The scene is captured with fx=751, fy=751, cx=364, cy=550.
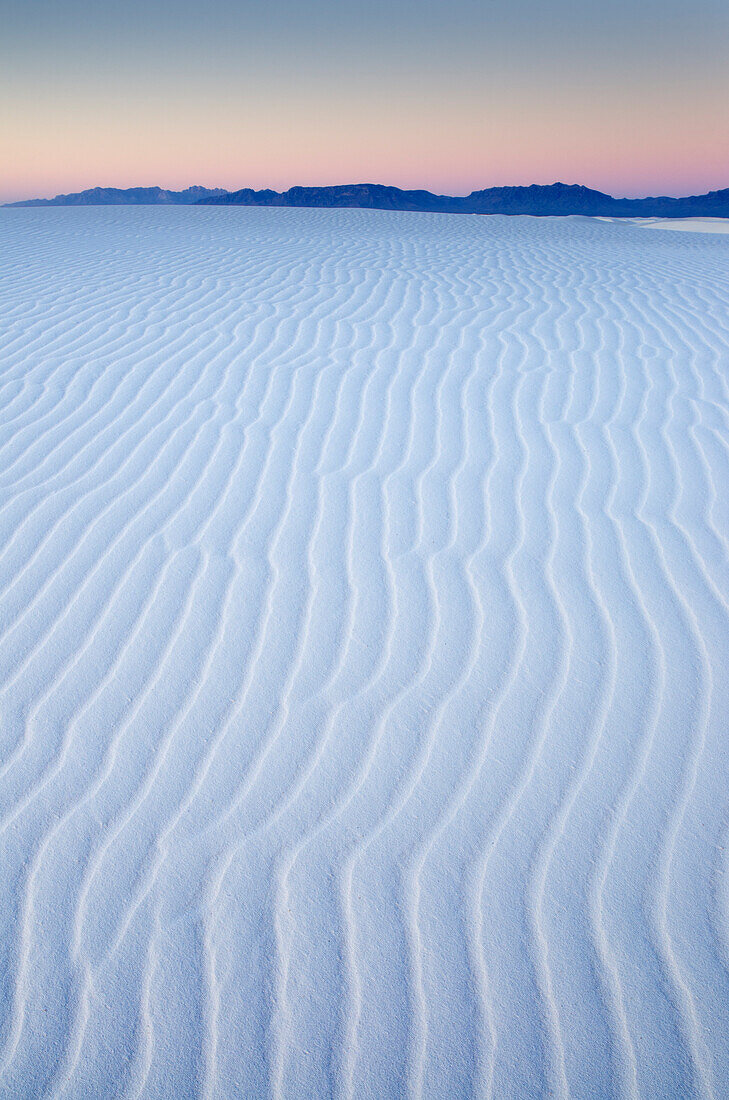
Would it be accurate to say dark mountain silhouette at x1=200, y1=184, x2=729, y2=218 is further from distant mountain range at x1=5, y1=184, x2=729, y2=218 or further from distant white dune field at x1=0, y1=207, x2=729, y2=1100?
distant white dune field at x1=0, y1=207, x2=729, y2=1100

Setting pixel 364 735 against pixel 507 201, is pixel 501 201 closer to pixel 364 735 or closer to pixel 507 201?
pixel 507 201

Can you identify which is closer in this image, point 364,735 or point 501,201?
point 364,735

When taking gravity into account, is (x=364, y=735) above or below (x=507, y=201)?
below

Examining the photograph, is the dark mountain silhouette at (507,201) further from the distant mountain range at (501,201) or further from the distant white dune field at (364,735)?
the distant white dune field at (364,735)

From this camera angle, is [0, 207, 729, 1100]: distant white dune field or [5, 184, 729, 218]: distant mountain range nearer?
[0, 207, 729, 1100]: distant white dune field

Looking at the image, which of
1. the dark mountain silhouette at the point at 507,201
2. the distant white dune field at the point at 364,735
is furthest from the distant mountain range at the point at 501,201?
the distant white dune field at the point at 364,735

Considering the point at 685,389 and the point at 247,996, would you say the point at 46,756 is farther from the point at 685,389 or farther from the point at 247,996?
the point at 685,389

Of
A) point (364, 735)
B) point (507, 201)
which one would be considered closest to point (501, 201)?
point (507, 201)

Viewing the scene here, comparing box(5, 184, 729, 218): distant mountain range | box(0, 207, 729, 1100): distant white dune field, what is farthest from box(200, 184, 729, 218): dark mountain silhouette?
box(0, 207, 729, 1100): distant white dune field
